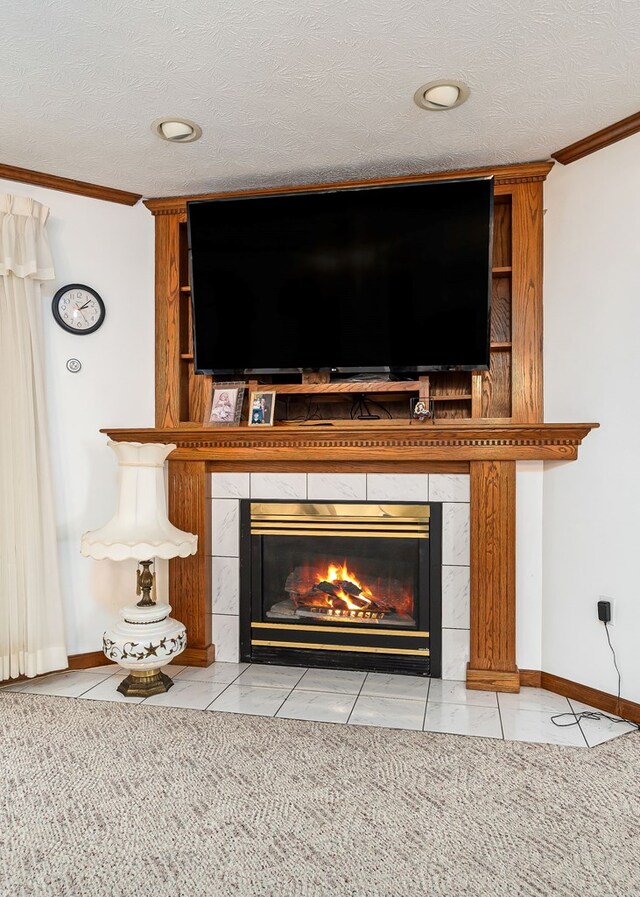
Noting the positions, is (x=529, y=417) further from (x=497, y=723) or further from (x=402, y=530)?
(x=497, y=723)

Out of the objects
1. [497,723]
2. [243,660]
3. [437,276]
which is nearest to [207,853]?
→ [497,723]

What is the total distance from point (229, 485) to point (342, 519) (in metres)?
0.62

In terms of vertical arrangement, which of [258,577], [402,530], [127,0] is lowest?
[258,577]

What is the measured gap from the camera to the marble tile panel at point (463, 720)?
98.3 inches

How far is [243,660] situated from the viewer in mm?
3299

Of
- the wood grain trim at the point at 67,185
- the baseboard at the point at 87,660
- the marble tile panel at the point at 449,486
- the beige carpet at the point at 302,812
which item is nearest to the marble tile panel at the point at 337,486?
the marble tile panel at the point at 449,486

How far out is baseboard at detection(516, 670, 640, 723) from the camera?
2.62m

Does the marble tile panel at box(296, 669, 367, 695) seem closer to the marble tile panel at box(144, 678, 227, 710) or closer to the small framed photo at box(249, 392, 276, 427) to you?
the marble tile panel at box(144, 678, 227, 710)

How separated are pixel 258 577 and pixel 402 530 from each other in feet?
2.61

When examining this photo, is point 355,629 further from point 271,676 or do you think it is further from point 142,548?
point 142,548

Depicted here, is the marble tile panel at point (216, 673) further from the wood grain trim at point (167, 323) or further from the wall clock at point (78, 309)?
the wall clock at point (78, 309)

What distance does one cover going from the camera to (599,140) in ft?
8.82

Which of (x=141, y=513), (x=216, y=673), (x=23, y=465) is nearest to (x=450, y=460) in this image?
(x=141, y=513)

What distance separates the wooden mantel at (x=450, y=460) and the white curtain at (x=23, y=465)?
0.45 meters
